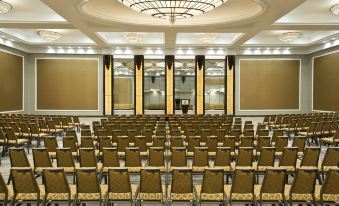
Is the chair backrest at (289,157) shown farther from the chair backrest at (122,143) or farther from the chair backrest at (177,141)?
the chair backrest at (122,143)

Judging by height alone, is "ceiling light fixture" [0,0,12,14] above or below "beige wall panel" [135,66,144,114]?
above

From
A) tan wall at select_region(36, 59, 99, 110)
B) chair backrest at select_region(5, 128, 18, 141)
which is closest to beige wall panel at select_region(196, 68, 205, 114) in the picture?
tan wall at select_region(36, 59, 99, 110)

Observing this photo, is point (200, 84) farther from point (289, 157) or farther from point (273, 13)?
point (289, 157)

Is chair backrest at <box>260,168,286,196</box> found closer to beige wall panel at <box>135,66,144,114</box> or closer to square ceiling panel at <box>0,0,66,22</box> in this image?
square ceiling panel at <box>0,0,66,22</box>

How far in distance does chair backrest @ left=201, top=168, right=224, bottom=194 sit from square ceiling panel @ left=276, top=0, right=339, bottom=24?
396 inches

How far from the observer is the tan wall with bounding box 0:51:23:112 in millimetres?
18703

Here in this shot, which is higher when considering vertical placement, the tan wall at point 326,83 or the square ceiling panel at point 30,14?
the square ceiling panel at point 30,14

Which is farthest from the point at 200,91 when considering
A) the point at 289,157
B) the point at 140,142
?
the point at 289,157

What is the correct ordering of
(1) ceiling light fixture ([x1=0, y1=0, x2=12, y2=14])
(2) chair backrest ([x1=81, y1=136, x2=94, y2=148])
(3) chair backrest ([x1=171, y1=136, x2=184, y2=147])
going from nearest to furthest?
(2) chair backrest ([x1=81, y1=136, x2=94, y2=148]) → (3) chair backrest ([x1=171, y1=136, x2=184, y2=147]) → (1) ceiling light fixture ([x1=0, y1=0, x2=12, y2=14])

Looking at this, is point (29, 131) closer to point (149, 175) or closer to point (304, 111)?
point (149, 175)

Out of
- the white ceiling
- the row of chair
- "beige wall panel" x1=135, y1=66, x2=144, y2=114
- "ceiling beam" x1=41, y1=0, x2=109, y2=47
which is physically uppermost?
the white ceiling

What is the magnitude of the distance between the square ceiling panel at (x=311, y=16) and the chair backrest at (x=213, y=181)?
1005cm

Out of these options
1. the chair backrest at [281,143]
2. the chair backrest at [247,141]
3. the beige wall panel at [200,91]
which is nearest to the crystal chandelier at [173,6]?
the chair backrest at [247,141]

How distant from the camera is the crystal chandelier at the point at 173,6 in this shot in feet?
32.4
